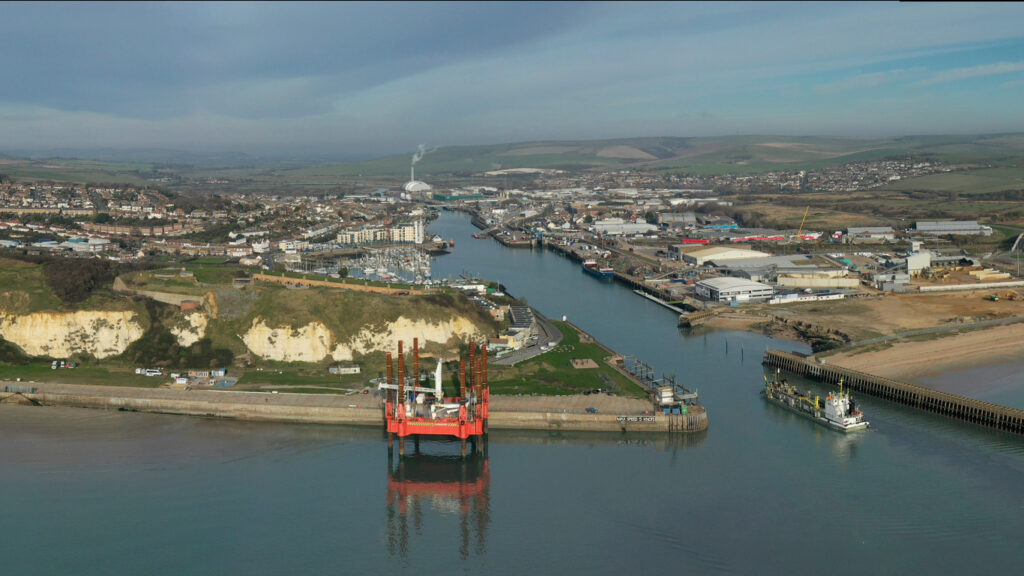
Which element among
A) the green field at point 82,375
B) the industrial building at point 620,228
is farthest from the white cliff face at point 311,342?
the industrial building at point 620,228

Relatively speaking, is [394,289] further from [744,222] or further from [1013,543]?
[744,222]

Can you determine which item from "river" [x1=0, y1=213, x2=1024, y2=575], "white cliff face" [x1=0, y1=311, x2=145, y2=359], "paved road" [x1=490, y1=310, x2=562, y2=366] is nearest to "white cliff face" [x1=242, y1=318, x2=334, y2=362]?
"white cliff face" [x1=0, y1=311, x2=145, y2=359]

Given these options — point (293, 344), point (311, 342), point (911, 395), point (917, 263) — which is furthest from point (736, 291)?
point (293, 344)

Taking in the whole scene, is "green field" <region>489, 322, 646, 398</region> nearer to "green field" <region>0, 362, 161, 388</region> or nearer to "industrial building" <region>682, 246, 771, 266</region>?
"green field" <region>0, 362, 161, 388</region>

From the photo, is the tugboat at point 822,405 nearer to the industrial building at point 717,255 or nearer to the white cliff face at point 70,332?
the white cliff face at point 70,332

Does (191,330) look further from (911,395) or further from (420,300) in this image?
(911,395)

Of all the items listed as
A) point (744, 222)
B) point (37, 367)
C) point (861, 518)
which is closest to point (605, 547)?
point (861, 518)

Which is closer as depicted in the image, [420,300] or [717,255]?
[420,300]
